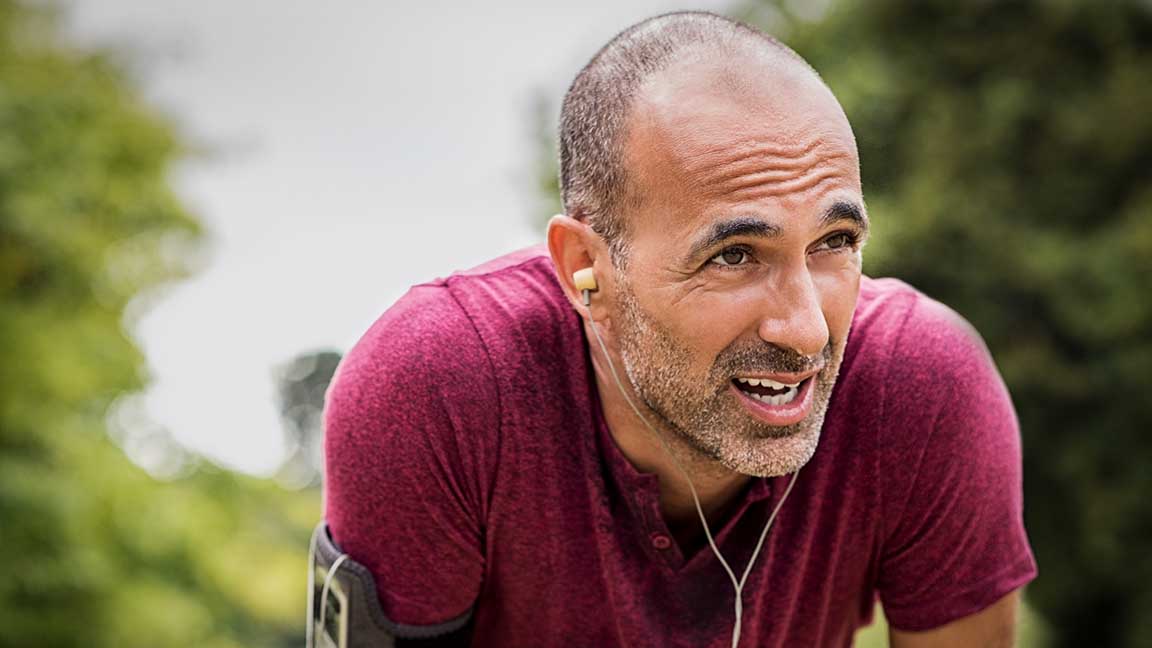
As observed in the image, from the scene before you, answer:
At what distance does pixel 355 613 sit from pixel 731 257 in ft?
2.57

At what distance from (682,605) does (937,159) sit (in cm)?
705

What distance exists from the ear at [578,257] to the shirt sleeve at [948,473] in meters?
0.44

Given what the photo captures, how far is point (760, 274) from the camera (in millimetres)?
1651

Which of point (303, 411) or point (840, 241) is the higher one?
point (840, 241)

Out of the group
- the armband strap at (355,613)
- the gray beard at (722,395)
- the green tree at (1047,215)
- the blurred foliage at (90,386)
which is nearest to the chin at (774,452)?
the gray beard at (722,395)

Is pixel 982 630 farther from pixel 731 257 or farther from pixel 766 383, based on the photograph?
pixel 731 257

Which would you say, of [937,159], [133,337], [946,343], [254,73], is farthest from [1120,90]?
[946,343]

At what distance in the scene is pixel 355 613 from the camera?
6.38 feet

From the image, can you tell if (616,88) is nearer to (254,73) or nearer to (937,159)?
(254,73)

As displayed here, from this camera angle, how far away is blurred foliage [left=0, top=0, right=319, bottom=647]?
5.05 m

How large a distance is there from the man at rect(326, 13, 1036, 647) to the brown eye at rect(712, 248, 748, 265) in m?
0.09

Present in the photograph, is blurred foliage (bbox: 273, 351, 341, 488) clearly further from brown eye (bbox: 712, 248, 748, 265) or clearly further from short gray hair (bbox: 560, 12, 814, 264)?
brown eye (bbox: 712, 248, 748, 265)

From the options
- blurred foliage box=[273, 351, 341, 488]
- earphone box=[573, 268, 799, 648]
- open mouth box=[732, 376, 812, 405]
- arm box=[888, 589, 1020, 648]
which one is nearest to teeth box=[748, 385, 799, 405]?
open mouth box=[732, 376, 812, 405]

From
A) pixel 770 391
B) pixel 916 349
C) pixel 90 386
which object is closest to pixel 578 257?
pixel 770 391
